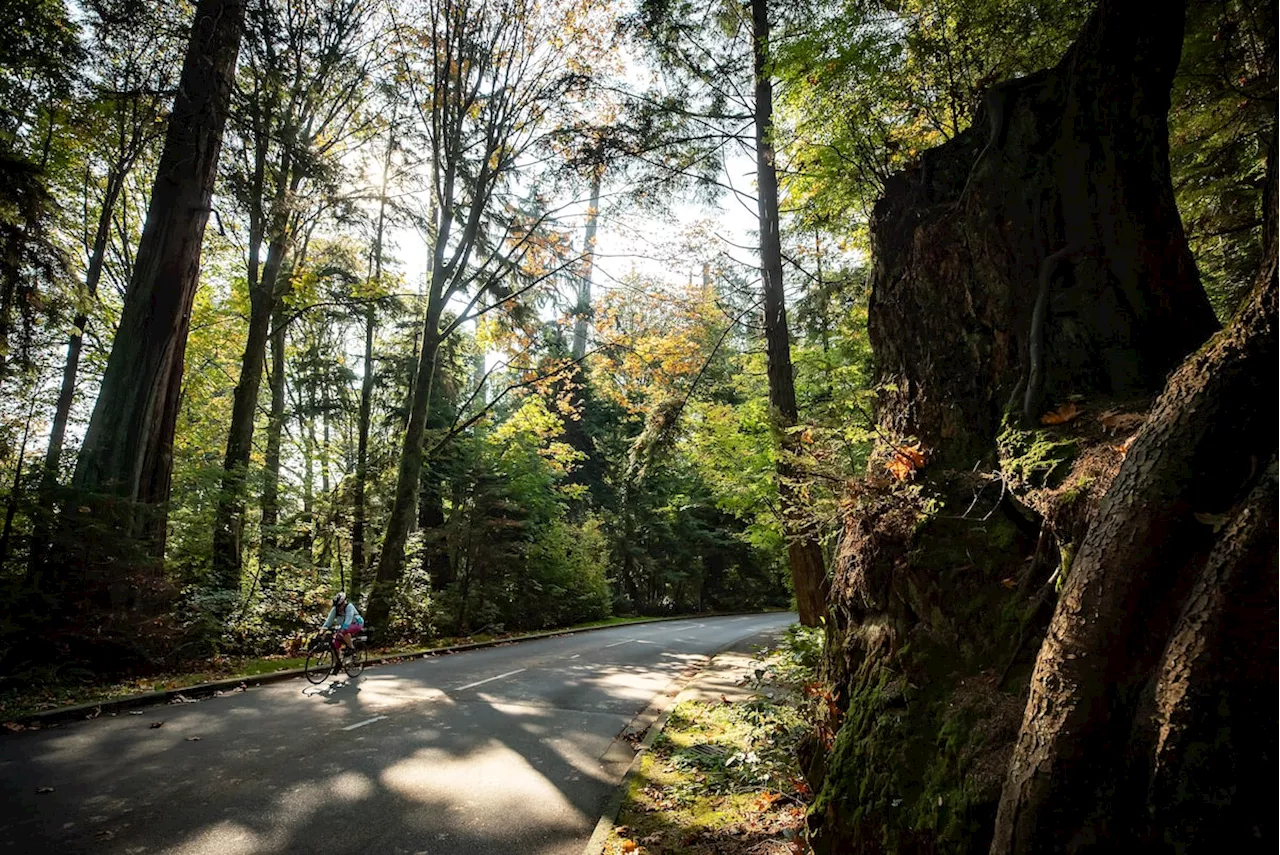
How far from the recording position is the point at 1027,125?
13.3 feet

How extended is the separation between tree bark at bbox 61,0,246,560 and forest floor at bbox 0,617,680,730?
2.13 meters

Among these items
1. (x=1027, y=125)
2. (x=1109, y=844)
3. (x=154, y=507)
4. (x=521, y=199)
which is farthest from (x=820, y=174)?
(x=521, y=199)

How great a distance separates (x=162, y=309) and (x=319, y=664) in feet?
22.0

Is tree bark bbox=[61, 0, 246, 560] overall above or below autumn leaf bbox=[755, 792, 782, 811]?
above

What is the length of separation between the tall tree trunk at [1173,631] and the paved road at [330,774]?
3454 mm

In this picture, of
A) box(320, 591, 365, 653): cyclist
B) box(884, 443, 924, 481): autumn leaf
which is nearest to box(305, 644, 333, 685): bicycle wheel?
box(320, 591, 365, 653): cyclist

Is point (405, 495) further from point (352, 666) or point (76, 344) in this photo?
point (76, 344)

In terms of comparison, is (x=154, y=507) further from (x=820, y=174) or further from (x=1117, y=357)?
(x=1117, y=357)

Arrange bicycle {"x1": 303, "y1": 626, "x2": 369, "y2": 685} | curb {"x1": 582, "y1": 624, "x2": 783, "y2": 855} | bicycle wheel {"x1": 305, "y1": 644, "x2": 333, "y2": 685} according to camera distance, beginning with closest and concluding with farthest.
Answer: curb {"x1": 582, "y1": 624, "x2": 783, "y2": 855}, bicycle wheel {"x1": 305, "y1": 644, "x2": 333, "y2": 685}, bicycle {"x1": 303, "y1": 626, "x2": 369, "y2": 685}

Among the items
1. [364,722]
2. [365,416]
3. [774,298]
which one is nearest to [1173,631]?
[364,722]

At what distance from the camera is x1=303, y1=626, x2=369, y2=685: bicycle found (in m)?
10.5

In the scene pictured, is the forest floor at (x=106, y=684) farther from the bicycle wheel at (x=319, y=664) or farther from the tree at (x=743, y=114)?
the tree at (x=743, y=114)

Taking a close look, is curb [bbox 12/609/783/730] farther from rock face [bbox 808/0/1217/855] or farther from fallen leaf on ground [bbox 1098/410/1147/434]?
fallen leaf on ground [bbox 1098/410/1147/434]

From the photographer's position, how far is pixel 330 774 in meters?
5.62
